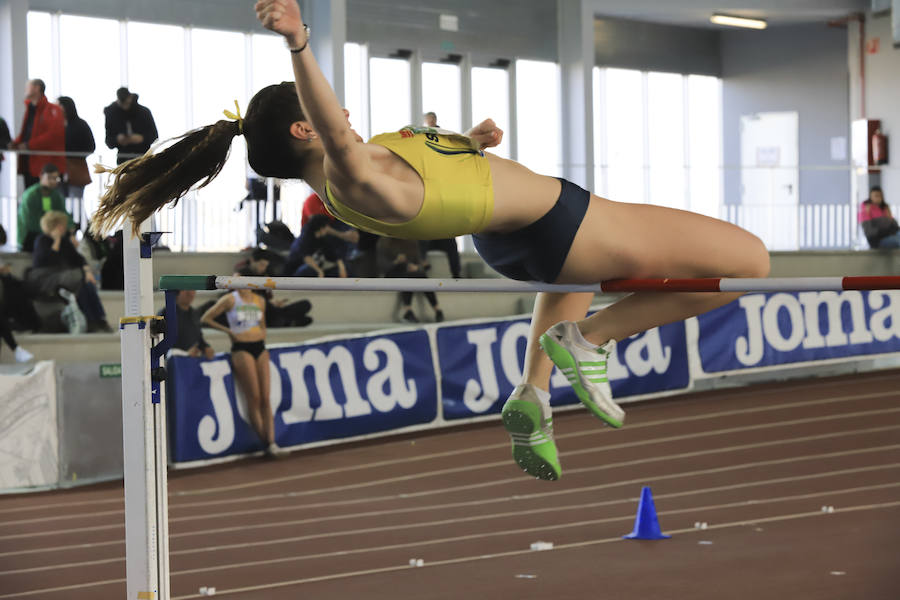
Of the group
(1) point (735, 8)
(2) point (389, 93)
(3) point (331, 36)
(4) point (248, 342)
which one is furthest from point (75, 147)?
(1) point (735, 8)

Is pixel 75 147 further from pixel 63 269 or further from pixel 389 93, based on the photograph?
pixel 389 93

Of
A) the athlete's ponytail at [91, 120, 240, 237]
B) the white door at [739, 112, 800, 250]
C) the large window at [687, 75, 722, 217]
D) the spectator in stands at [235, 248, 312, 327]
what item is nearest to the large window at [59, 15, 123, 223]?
the spectator in stands at [235, 248, 312, 327]

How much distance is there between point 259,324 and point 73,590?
3344mm

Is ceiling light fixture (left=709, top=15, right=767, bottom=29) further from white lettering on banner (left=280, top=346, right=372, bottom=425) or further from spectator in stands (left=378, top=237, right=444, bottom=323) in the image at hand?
white lettering on banner (left=280, top=346, right=372, bottom=425)

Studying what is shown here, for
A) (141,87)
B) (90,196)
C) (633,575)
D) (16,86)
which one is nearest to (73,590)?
(633,575)

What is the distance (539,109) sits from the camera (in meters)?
15.2

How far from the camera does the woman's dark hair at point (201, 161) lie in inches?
91.3

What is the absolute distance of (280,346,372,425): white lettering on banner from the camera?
8.11 meters

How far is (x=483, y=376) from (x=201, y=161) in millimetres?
6723

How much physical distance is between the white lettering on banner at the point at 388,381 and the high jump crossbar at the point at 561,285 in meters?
5.74

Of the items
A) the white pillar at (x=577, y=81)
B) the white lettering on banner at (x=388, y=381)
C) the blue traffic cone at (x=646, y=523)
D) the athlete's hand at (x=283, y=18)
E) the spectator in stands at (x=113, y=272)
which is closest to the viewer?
the athlete's hand at (x=283, y=18)

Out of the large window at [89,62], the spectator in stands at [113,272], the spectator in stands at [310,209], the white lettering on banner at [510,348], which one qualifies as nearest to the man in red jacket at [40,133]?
the spectator in stands at [113,272]

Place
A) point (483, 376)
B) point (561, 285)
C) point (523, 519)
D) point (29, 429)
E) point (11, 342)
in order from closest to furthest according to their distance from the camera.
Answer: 1. point (561, 285)
2. point (523, 519)
3. point (29, 429)
4. point (11, 342)
5. point (483, 376)

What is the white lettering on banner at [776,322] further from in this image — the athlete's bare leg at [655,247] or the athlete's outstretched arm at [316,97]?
the athlete's outstretched arm at [316,97]
